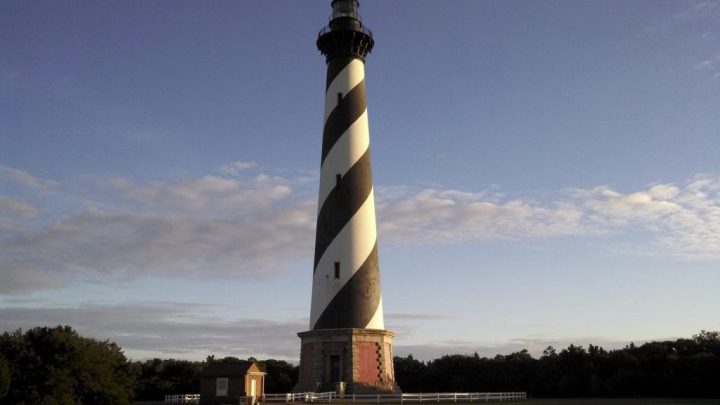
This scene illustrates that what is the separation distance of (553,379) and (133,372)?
23821 millimetres

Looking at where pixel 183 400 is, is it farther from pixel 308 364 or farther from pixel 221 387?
pixel 308 364

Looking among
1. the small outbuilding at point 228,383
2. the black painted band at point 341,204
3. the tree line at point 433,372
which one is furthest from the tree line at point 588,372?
the small outbuilding at point 228,383

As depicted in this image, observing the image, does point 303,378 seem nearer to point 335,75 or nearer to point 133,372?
point 133,372

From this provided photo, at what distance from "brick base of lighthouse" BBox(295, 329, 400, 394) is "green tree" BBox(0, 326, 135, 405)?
7721 millimetres

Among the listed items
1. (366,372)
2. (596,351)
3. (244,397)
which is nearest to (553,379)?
(596,351)

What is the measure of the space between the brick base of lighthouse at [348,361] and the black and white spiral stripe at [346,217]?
478mm

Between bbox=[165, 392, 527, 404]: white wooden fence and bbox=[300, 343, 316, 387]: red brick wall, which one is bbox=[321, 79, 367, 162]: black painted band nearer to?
bbox=[300, 343, 316, 387]: red brick wall

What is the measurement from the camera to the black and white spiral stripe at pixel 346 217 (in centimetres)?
2991

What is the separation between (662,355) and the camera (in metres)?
39.4

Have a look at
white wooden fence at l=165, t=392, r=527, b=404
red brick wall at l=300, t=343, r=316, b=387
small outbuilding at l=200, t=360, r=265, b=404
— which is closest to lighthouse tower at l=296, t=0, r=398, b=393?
red brick wall at l=300, t=343, r=316, b=387

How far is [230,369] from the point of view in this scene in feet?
89.6

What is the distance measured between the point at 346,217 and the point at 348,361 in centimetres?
623

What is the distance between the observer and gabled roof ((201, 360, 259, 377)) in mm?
27016

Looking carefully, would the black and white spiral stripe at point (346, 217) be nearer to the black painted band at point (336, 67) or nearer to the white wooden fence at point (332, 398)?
the black painted band at point (336, 67)
